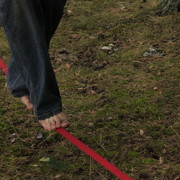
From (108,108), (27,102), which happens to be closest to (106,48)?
(108,108)

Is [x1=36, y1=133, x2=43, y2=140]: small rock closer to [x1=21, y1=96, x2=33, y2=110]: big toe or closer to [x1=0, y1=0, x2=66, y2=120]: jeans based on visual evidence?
[x1=21, y1=96, x2=33, y2=110]: big toe

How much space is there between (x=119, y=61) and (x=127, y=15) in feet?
4.55

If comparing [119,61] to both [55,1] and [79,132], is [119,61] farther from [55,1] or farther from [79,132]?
[55,1]

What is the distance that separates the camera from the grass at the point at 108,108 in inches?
101

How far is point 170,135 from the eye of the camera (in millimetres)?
2826

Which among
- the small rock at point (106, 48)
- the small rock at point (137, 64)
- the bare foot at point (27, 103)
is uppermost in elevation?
the bare foot at point (27, 103)

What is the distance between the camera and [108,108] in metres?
3.17

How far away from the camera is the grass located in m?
2.57

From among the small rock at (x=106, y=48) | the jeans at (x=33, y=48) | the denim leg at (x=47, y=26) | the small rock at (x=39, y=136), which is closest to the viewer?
the jeans at (x=33, y=48)

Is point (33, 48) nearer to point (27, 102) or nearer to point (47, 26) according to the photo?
point (47, 26)

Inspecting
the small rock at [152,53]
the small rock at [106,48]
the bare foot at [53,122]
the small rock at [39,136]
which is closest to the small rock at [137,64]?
the small rock at [152,53]

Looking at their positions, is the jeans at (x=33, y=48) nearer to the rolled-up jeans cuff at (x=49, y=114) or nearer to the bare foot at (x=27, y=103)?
the rolled-up jeans cuff at (x=49, y=114)

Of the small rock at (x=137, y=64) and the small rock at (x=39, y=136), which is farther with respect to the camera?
the small rock at (x=137, y=64)

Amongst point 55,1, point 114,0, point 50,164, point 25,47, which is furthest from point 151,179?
point 114,0
